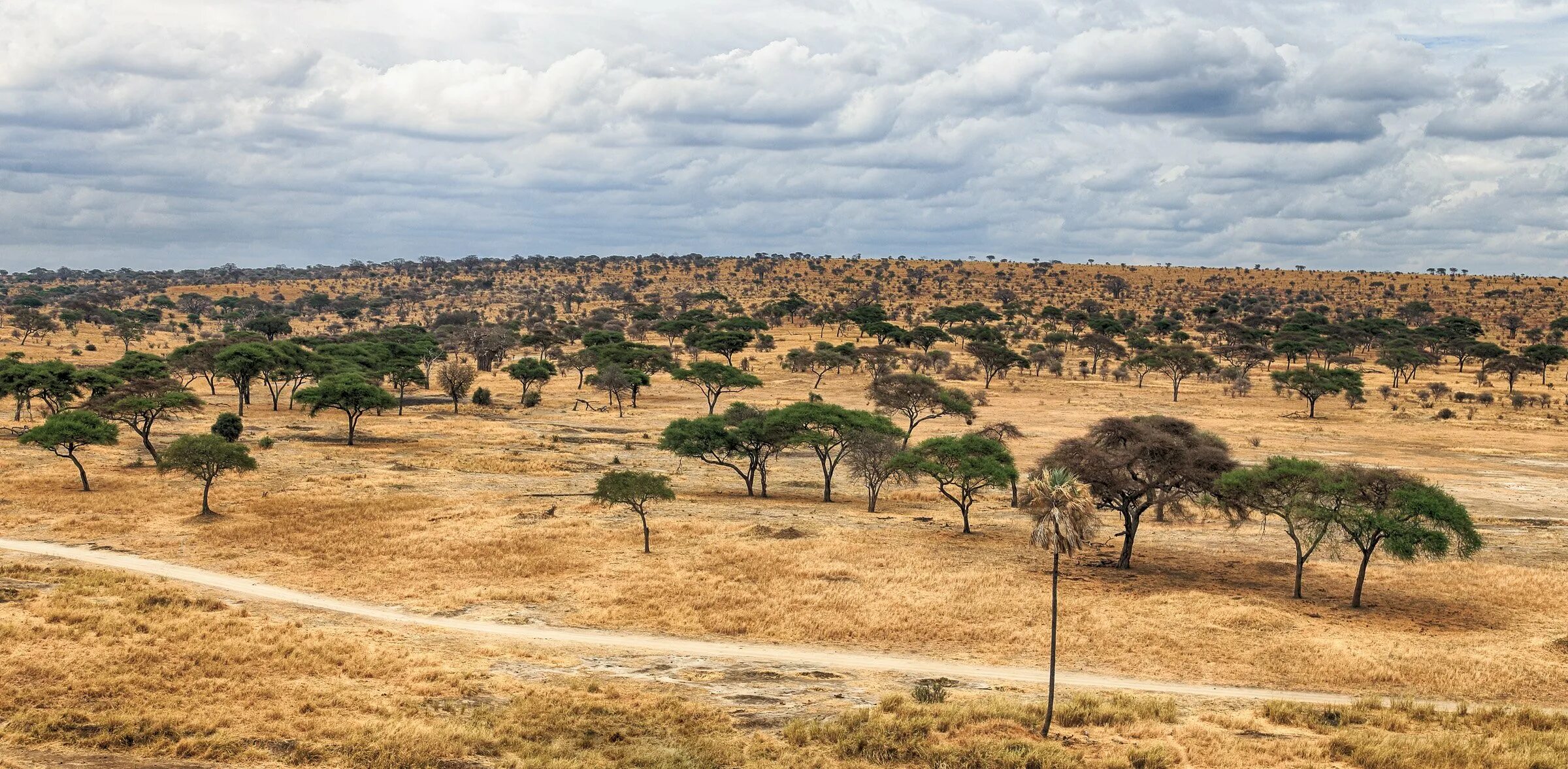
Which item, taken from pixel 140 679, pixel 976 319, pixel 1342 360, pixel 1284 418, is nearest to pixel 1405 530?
pixel 140 679

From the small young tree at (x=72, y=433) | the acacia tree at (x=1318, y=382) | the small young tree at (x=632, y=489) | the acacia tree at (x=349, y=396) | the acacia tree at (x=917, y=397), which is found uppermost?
the acacia tree at (x=1318, y=382)

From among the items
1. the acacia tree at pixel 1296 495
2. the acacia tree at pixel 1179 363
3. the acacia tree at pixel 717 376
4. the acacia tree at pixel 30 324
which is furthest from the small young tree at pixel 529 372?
the acacia tree at pixel 1296 495

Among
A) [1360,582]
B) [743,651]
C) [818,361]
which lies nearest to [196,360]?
[818,361]

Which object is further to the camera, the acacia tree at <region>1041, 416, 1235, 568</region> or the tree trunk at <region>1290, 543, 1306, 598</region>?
the acacia tree at <region>1041, 416, 1235, 568</region>

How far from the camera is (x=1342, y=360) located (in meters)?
136

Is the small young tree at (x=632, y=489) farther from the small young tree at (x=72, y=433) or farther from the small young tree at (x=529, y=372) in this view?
the small young tree at (x=529, y=372)

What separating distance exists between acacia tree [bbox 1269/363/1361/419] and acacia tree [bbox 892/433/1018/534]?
5668 cm

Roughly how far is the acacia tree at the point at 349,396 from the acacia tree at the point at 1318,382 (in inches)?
3186

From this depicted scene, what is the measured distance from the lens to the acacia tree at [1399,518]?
1553 inches

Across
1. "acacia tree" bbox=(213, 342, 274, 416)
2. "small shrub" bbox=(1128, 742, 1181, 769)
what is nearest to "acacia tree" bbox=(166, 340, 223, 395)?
"acacia tree" bbox=(213, 342, 274, 416)

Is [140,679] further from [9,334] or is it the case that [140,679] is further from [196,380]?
[9,334]

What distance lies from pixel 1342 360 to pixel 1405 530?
108047 millimetres

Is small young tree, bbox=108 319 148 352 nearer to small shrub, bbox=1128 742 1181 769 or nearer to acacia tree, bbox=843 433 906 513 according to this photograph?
acacia tree, bbox=843 433 906 513

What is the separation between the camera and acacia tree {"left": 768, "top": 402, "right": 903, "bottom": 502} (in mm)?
62125
